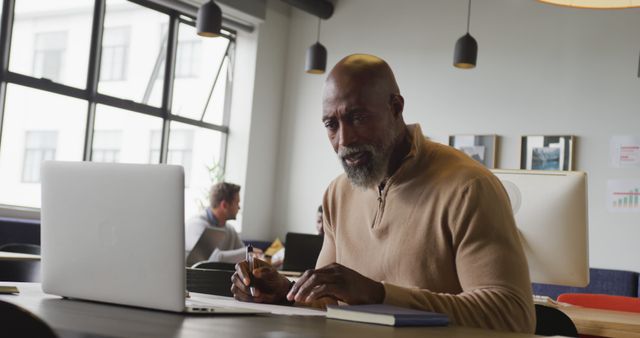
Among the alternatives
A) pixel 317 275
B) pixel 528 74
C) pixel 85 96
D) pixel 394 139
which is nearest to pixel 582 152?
pixel 528 74

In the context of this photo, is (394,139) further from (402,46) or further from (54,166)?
(402,46)

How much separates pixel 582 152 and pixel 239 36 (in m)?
3.81

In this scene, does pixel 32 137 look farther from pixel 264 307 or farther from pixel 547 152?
pixel 264 307

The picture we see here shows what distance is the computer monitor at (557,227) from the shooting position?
9.74ft

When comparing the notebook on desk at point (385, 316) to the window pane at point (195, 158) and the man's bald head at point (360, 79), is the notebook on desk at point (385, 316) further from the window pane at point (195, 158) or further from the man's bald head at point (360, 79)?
the window pane at point (195, 158)

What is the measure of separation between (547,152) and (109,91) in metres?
3.98

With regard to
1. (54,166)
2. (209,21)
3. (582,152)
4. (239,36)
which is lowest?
(54,166)

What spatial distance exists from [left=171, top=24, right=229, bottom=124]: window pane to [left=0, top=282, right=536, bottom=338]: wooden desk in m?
6.78

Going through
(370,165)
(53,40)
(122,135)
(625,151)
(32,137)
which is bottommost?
(370,165)

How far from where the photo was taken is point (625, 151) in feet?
22.8

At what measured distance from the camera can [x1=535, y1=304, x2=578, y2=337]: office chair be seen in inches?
81.7

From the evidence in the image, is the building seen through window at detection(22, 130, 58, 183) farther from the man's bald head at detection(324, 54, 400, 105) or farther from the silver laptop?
the silver laptop

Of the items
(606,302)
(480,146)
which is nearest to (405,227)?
(606,302)

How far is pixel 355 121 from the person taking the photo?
2102mm
